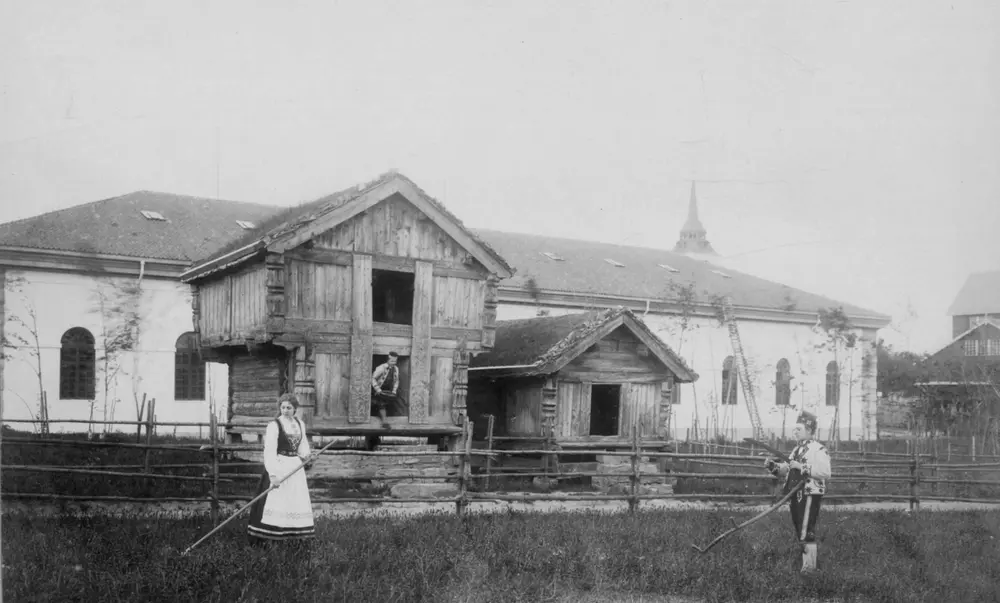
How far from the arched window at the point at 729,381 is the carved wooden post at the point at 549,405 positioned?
21149 millimetres

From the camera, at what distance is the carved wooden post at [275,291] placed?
17375 mm

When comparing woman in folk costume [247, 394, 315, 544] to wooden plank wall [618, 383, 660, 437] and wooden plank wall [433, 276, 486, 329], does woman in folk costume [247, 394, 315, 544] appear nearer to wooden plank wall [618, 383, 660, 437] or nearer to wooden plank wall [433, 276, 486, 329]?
wooden plank wall [433, 276, 486, 329]

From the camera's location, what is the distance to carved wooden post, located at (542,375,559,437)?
21781 millimetres

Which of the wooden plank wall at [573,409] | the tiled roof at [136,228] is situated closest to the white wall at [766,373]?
the tiled roof at [136,228]

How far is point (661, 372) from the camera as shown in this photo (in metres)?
23.3

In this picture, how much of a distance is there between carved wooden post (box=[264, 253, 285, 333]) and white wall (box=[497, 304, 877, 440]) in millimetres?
20651

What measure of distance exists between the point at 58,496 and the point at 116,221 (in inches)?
663

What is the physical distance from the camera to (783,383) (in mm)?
43375

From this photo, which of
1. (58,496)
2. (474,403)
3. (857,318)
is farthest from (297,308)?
(857,318)

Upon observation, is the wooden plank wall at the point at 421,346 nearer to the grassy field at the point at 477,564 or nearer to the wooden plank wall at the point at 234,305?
the wooden plank wall at the point at 234,305

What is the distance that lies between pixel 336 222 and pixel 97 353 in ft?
47.3

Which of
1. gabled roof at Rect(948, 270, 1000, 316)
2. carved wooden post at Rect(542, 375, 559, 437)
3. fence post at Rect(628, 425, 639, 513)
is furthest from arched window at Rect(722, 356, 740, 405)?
fence post at Rect(628, 425, 639, 513)

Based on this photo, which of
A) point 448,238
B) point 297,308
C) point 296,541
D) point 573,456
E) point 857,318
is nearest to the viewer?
point 296,541

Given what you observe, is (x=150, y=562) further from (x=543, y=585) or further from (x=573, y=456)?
(x=573, y=456)
